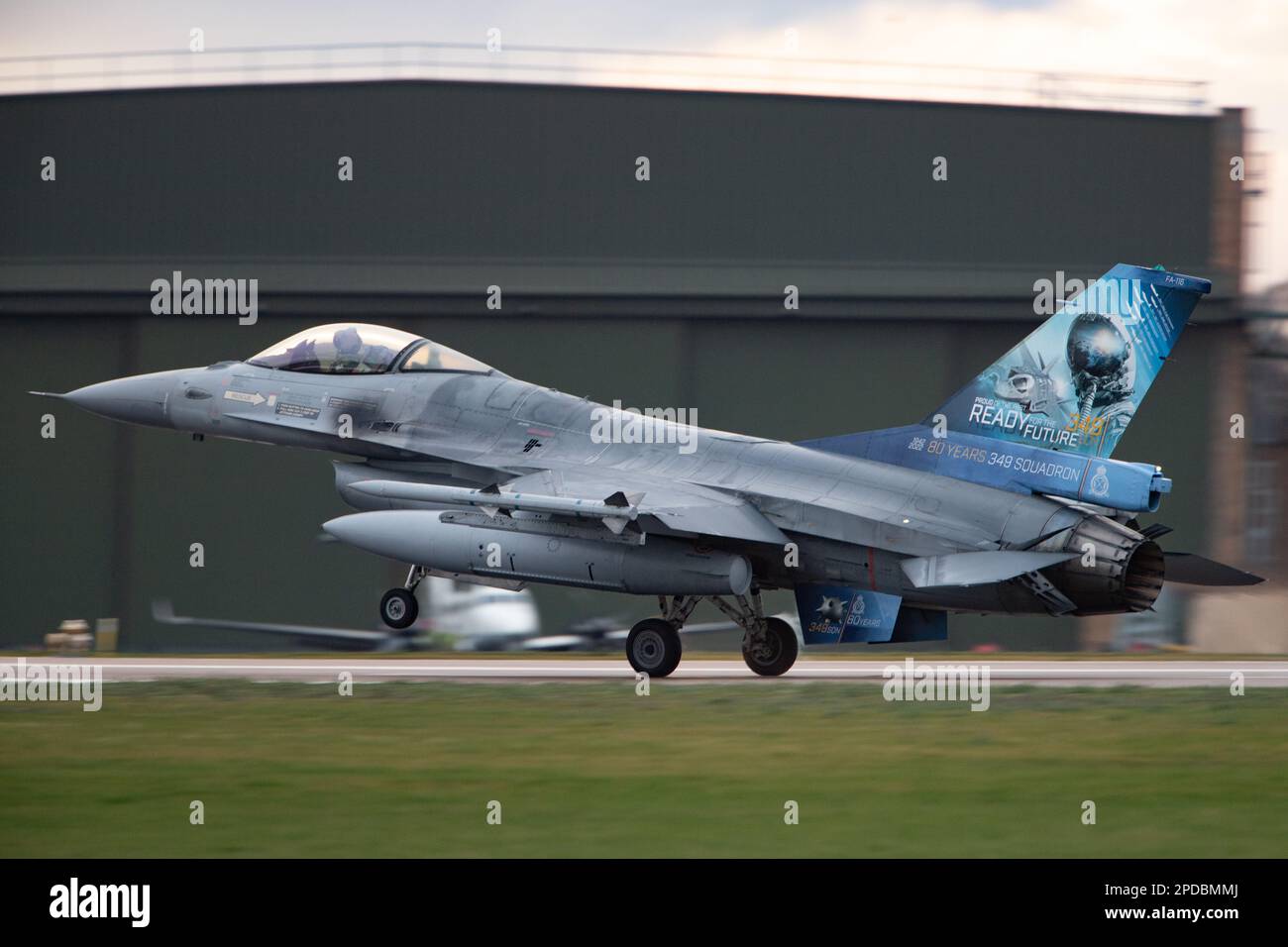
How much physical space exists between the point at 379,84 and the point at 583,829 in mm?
26060

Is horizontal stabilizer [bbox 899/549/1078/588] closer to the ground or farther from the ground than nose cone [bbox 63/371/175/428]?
closer to the ground

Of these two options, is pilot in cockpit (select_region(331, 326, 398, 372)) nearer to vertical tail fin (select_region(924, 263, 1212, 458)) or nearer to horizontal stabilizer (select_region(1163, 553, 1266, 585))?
vertical tail fin (select_region(924, 263, 1212, 458))

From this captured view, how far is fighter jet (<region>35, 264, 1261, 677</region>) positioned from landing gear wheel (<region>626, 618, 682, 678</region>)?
0.03 metres

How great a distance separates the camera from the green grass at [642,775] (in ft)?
29.4

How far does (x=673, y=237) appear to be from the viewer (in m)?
32.4

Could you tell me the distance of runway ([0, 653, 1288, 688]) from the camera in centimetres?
1806

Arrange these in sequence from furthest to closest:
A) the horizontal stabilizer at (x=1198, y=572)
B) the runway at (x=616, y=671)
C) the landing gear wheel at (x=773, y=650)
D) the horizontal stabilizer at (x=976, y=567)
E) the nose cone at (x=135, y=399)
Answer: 1. the nose cone at (x=135, y=399)
2. the runway at (x=616, y=671)
3. the landing gear wheel at (x=773, y=650)
4. the horizontal stabilizer at (x=1198, y=572)
5. the horizontal stabilizer at (x=976, y=567)

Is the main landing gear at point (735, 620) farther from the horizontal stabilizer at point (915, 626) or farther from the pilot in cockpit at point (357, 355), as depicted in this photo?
the pilot in cockpit at point (357, 355)

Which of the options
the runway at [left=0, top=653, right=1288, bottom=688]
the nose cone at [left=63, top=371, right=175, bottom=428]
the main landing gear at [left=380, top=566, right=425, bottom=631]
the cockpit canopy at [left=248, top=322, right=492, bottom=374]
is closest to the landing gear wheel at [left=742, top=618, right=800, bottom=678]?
the runway at [left=0, top=653, right=1288, bottom=688]

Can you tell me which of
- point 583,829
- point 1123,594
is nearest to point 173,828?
point 583,829

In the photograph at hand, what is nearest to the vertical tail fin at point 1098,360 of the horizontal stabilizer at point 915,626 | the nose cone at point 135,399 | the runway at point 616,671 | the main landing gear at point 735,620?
the horizontal stabilizer at point 915,626

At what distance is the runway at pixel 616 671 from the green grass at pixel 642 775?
202 cm
